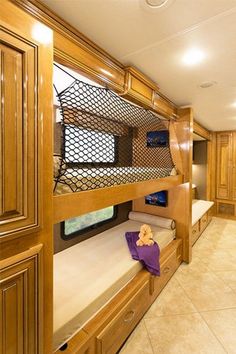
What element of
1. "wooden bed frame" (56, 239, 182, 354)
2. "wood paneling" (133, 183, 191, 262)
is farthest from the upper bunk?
"wooden bed frame" (56, 239, 182, 354)

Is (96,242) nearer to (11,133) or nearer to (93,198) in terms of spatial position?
(93,198)

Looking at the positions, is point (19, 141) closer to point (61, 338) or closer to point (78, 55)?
point (78, 55)

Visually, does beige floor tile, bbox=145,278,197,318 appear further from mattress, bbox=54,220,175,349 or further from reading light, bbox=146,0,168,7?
reading light, bbox=146,0,168,7

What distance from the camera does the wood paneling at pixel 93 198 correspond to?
3.16 feet

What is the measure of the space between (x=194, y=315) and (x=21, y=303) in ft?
6.39

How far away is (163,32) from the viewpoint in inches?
45.9

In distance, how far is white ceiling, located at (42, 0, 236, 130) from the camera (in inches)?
38.5

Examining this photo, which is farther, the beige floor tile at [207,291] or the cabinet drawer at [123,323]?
the beige floor tile at [207,291]

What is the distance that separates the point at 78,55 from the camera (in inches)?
46.8

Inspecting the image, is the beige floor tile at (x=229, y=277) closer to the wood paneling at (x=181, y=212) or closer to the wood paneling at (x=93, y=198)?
the wood paneling at (x=181, y=212)

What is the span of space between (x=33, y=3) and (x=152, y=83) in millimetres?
1210

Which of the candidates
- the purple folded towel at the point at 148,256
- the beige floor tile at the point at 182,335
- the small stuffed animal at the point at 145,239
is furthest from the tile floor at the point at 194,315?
the small stuffed animal at the point at 145,239

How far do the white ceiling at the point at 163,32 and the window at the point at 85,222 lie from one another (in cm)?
138

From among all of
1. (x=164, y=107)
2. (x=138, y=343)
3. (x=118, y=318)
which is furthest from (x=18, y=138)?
(x=164, y=107)
